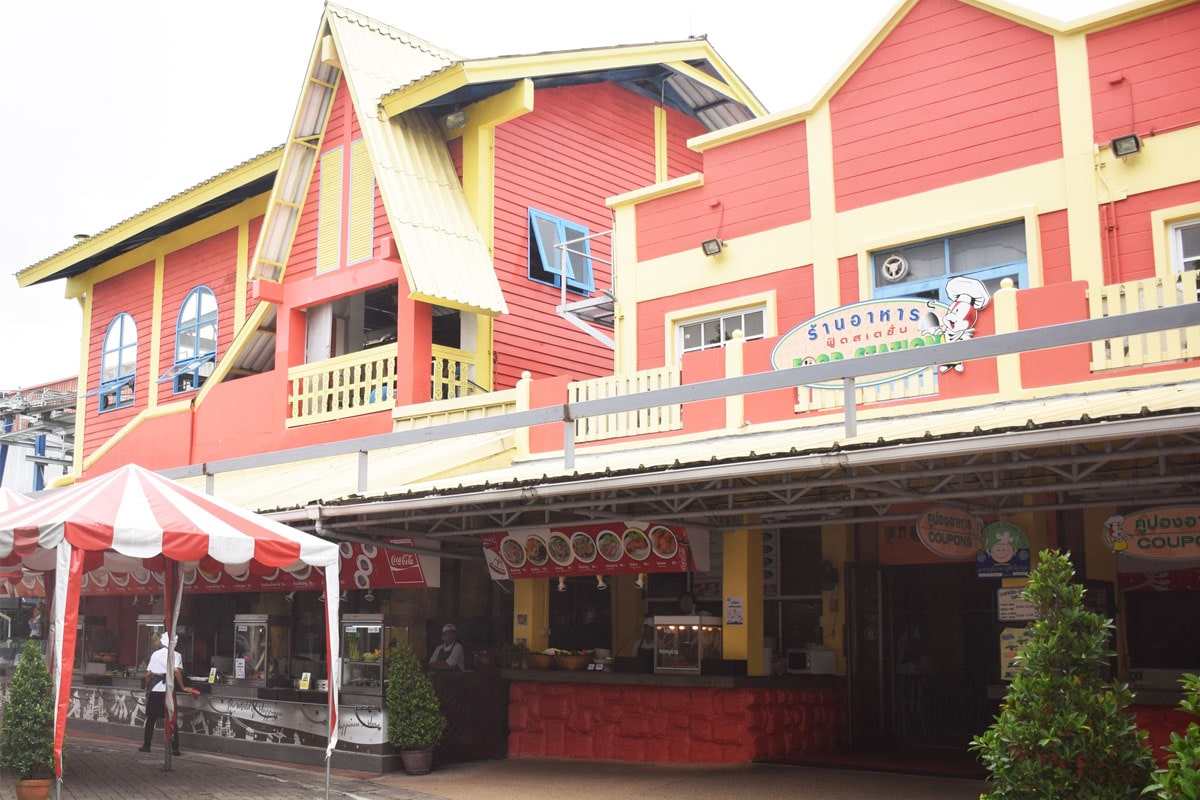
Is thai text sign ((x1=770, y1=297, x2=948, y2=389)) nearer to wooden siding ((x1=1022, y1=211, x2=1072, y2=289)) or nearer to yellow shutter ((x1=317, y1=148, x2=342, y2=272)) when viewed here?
wooden siding ((x1=1022, y1=211, x2=1072, y2=289))

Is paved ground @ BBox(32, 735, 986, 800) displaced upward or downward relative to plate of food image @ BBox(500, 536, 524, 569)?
downward

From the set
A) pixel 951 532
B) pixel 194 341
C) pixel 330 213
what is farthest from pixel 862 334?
pixel 194 341

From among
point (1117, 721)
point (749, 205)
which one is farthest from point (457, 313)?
point (1117, 721)

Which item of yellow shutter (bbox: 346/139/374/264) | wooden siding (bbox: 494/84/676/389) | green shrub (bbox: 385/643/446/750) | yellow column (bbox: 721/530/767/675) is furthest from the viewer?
wooden siding (bbox: 494/84/676/389)

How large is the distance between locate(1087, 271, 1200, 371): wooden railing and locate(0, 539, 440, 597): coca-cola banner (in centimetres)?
780

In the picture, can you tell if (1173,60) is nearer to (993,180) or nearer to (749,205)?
(993,180)

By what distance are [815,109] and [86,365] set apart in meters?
17.4

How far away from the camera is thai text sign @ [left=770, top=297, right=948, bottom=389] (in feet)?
40.0

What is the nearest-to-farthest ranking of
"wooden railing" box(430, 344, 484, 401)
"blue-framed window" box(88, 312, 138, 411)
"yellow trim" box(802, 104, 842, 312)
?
"yellow trim" box(802, 104, 842, 312) < "wooden railing" box(430, 344, 484, 401) < "blue-framed window" box(88, 312, 138, 411)

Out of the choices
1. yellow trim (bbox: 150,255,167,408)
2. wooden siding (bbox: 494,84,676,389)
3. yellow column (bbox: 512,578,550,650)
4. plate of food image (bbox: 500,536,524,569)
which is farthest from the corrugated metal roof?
yellow trim (bbox: 150,255,167,408)

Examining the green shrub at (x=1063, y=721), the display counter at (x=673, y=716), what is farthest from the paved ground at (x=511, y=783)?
the green shrub at (x=1063, y=721)

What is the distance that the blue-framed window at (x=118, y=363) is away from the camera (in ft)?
79.3

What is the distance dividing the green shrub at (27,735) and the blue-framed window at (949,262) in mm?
9936

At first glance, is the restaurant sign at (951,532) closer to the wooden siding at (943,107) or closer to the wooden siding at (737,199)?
the wooden siding at (943,107)
